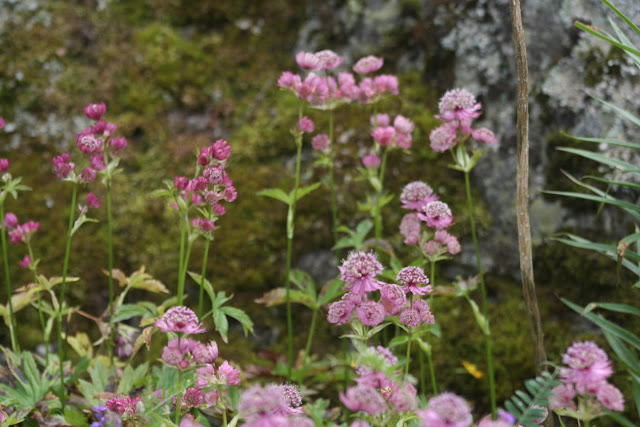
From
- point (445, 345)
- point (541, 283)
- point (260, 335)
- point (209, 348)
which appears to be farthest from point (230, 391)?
point (541, 283)

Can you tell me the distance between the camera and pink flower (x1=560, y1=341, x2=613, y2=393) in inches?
39.1

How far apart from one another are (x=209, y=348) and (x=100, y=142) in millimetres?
742

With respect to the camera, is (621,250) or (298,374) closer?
(621,250)

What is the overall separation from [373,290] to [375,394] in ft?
1.48

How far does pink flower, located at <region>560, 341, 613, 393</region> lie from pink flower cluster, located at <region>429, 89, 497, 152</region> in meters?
0.82

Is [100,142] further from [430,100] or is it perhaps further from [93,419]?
[430,100]

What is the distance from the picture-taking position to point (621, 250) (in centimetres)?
150

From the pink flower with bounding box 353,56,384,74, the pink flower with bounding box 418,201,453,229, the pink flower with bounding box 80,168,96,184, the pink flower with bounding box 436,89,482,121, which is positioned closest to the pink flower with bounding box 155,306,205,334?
the pink flower with bounding box 80,168,96,184

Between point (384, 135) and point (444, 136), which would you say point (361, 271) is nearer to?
point (444, 136)

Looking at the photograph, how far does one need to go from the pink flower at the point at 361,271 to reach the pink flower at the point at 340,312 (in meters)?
0.04

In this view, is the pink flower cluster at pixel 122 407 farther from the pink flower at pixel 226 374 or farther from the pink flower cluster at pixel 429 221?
the pink flower cluster at pixel 429 221

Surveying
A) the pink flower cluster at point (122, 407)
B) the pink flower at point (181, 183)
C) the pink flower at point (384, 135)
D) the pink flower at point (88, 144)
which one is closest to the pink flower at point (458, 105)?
the pink flower at point (384, 135)

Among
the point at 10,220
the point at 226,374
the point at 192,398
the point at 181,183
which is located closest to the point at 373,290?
the point at 226,374

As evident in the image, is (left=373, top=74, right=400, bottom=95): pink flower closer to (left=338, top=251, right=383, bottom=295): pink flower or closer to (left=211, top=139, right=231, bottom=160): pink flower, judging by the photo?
(left=211, top=139, right=231, bottom=160): pink flower
